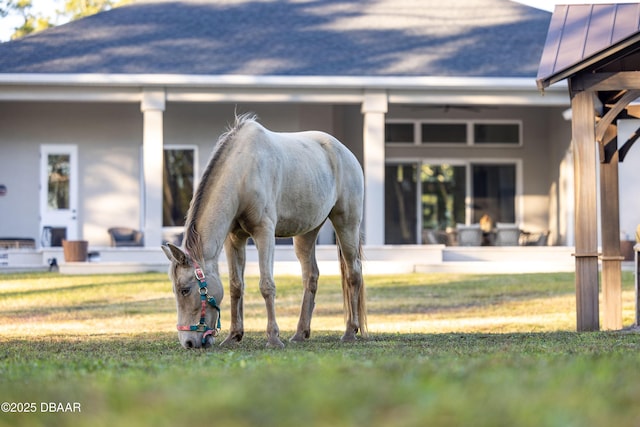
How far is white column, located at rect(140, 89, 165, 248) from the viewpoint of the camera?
1972 centimetres

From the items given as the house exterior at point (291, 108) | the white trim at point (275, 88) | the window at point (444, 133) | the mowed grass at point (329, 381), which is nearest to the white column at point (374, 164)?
the house exterior at point (291, 108)

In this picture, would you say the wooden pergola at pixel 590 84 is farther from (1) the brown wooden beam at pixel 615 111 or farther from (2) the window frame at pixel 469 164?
(2) the window frame at pixel 469 164

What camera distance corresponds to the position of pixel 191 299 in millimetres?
7316

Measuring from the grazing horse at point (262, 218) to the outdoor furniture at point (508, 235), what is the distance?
1307 centimetres

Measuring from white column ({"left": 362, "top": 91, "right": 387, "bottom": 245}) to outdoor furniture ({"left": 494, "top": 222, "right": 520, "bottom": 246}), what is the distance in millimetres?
3339

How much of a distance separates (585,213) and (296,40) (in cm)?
1301

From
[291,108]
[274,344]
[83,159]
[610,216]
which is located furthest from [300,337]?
[83,159]

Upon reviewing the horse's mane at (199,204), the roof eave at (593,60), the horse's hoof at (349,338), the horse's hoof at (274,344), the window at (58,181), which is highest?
the roof eave at (593,60)

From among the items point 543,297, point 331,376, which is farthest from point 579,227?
point 331,376

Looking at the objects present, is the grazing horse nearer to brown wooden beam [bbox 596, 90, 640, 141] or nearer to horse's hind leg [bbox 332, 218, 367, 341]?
horse's hind leg [bbox 332, 218, 367, 341]

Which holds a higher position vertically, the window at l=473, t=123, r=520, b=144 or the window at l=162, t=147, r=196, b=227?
the window at l=473, t=123, r=520, b=144

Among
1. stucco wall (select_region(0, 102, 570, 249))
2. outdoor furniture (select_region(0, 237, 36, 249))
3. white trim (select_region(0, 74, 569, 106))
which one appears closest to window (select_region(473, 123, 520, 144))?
stucco wall (select_region(0, 102, 570, 249))

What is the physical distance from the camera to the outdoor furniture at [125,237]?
69.4 ft

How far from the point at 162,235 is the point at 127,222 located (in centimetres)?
147
